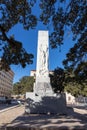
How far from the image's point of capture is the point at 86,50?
37.0 ft

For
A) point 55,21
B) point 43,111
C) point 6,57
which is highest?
point 55,21

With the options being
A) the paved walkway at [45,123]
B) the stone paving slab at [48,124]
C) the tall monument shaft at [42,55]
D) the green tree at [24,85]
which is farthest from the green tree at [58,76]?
the green tree at [24,85]

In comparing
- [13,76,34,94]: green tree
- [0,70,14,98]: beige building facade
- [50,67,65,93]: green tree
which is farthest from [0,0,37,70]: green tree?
[0,70,14,98]: beige building facade

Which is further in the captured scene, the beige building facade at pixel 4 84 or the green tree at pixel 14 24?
the beige building facade at pixel 4 84

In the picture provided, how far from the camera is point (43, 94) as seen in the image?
76.9 ft

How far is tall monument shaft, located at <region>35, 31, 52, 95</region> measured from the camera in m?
23.9

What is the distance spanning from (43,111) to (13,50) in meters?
11.8

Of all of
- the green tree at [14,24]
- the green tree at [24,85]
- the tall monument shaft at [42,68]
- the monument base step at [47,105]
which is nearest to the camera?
the green tree at [14,24]

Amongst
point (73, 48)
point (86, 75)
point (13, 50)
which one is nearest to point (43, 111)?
point (86, 75)

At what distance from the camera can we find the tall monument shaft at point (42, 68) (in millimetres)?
23891

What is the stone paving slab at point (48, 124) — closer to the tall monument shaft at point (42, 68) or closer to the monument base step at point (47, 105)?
the monument base step at point (47, 105)

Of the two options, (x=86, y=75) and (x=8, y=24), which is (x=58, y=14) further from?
(x=86, y=75)

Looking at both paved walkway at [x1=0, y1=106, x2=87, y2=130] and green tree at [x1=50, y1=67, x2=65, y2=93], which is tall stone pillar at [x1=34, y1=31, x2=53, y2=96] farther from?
paved walkway at [x1=0, y1=106, x2=87, y2=130]

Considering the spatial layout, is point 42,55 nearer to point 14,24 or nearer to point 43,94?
point 43,94
